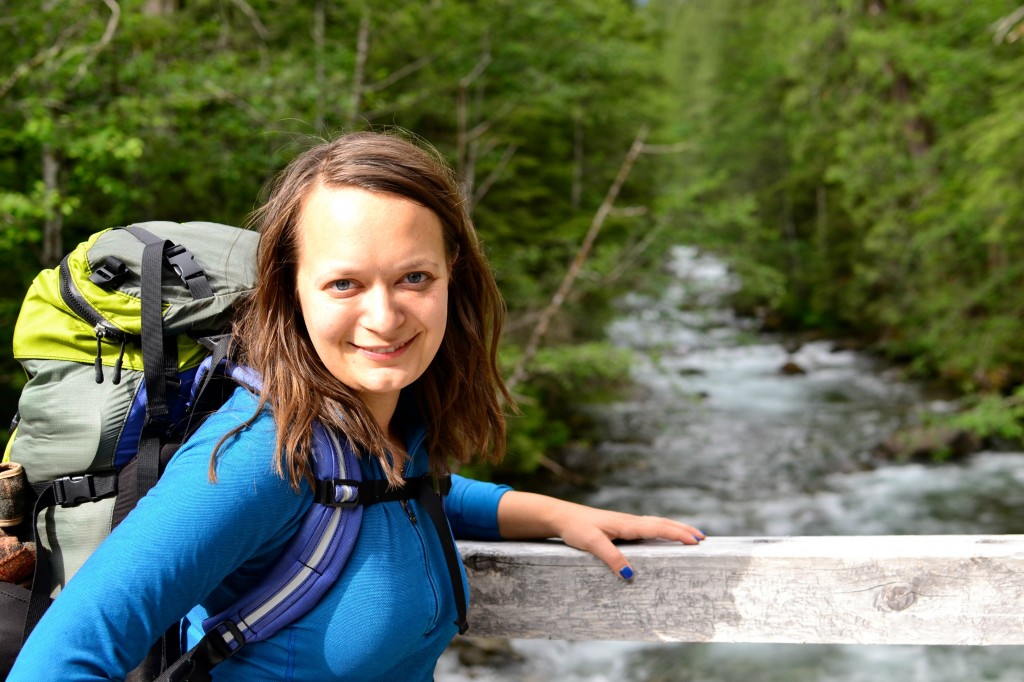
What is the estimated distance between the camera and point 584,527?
1435mm

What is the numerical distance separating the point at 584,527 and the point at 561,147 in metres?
12.4

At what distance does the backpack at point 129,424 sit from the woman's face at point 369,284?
4.7 inches

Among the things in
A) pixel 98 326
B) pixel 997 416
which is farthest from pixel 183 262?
pixel 997 416

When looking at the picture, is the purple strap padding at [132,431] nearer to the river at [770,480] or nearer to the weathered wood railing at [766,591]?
the weathered wood railing at [766,591]

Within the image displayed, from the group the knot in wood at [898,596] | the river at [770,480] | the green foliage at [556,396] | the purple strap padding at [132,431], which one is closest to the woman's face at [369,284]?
the purple strap padding at [132,431]

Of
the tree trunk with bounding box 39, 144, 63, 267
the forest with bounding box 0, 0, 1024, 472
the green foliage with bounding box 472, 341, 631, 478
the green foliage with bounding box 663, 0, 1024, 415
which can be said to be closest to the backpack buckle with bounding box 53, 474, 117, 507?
the forest with bounding box 0, 0, 1024, 472

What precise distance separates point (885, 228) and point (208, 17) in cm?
1283

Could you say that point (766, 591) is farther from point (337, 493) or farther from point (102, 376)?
point (102, 376)

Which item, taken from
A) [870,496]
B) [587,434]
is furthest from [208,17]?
[870,496]

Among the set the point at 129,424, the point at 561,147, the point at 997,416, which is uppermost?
the point at 129,424

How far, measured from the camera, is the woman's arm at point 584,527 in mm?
1407

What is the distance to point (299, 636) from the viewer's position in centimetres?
105

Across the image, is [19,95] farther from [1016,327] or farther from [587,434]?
[1016,327]

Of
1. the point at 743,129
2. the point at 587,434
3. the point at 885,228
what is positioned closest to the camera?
the point at 587,434
